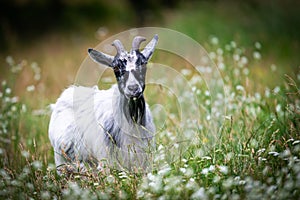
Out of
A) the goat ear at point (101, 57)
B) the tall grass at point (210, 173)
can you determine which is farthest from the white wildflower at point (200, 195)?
the goat ear at point (101, 57)

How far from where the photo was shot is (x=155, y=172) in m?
5.09

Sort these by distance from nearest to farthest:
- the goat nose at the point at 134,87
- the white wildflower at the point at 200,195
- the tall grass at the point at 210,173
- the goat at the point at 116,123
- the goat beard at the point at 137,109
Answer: the white wildflower at the point at 200,195, the tall grass at the point at 210,173, the goat nose at the point at 134,87, the goat at the point at 116,123, the goat beard at the point at 137,109

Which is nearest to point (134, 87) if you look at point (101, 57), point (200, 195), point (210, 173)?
point (101, 57)

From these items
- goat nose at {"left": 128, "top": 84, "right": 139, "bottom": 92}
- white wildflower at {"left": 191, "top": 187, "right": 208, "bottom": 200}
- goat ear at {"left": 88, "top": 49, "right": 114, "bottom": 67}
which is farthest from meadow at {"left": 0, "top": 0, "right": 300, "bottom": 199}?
goat ear at {"left": 88, "top": 49, "right": 114, "bottom": 67}

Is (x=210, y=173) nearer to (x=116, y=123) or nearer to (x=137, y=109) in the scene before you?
(x=137, y=109)

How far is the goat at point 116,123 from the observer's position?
5.29 metres

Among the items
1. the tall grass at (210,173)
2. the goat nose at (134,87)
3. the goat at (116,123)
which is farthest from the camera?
the goat at (116,123)

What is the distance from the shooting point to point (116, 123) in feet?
18.4

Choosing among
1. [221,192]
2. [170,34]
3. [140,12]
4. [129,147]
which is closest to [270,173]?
[221,192]

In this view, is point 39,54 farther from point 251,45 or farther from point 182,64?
point 251,45

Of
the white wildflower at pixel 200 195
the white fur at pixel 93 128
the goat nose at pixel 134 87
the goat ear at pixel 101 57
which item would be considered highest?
the goat ear at pixel 101 57

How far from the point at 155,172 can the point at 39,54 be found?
31.6ft

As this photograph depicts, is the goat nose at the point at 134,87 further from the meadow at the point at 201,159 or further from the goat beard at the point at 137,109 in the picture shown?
the meadow at the point at 201,159

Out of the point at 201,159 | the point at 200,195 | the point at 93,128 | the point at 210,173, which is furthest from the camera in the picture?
the point at 93,128
